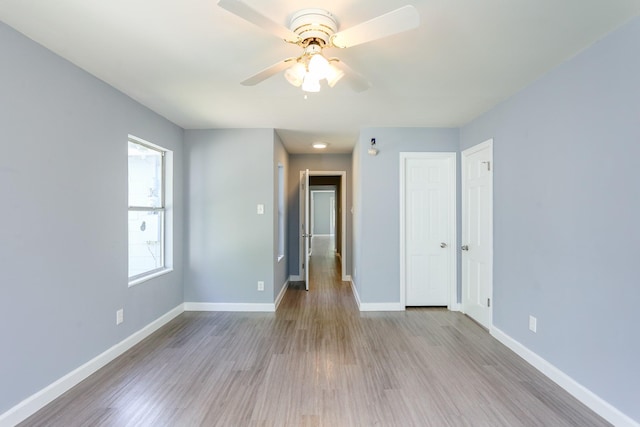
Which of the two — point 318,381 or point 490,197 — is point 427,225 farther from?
point 318,381

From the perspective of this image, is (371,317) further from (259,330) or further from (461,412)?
(461,412)

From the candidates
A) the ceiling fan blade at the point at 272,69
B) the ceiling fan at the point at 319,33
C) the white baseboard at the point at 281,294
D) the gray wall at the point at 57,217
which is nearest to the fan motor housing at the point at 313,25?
the ceiling fan at the point at 319,33

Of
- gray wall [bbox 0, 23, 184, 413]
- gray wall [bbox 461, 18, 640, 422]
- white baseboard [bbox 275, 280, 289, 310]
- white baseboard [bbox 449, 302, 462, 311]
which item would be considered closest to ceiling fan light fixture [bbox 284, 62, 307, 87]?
gray wall [bbox 0, 23, 184, 413]

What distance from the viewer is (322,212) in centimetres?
1547

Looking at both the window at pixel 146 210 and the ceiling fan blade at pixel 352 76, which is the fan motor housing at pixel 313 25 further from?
the window at pixel 146 210

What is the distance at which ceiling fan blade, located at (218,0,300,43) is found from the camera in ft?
4.10

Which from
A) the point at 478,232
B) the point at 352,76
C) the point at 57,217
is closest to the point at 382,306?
the point at 478,232

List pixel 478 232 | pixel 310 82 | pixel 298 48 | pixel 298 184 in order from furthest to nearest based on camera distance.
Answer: pixel 298 184 → pixel 478 232 → pixel 298 48 → pixel 310 82

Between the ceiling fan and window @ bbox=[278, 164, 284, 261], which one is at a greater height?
the ceiling fan

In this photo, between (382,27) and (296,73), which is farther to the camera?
(296,73)

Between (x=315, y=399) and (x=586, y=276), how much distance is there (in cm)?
211

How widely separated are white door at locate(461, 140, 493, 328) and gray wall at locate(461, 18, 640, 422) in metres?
0.31

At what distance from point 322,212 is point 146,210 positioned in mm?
12222

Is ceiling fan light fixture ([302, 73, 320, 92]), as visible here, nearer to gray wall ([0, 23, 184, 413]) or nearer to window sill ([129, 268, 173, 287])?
gray wall ([0, 23, 184, 413])
